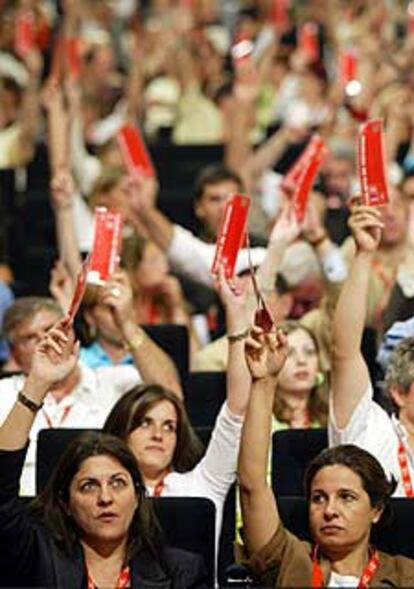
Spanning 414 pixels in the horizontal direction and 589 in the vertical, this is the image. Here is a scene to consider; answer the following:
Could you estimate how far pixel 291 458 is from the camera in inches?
295

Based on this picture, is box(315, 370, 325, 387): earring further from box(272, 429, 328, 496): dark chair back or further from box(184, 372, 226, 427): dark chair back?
box(272, 429, 328, 496): dark chair back

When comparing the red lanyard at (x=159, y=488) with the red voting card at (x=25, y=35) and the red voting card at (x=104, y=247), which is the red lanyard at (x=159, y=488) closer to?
the red voting card at (x=104, y=247)

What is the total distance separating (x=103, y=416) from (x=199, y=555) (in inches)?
67.0

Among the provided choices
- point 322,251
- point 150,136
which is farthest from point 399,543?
point 150,136

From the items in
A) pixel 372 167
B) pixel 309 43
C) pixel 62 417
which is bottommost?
pixel 62 417

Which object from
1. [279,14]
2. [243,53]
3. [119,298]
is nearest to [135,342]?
[119,298]

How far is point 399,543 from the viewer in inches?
264

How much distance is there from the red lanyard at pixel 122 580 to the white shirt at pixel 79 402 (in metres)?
1.30

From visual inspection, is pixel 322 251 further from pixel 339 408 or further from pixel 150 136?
pixel 150 136

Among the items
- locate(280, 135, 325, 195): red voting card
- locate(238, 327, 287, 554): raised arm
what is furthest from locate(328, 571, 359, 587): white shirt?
locate(280, 135, 325, 195): red voting card

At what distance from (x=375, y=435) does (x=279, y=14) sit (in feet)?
31.2

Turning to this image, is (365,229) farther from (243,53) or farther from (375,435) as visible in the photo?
(243,53)

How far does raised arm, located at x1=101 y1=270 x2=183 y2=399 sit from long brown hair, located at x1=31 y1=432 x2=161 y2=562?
4.77 feet

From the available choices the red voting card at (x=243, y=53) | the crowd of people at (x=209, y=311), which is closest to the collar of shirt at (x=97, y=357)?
the crowd of people at (x=209, y=311)
